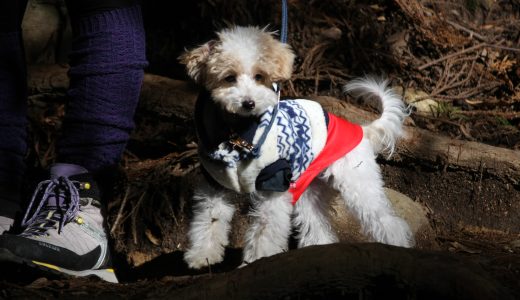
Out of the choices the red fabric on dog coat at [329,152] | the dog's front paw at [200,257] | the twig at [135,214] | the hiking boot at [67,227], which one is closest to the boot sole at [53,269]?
the hiking boot at [67,227]

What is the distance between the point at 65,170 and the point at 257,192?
99cm

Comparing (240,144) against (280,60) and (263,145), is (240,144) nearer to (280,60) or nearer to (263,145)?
(263,145)

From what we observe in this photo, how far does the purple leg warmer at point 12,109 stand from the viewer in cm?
280

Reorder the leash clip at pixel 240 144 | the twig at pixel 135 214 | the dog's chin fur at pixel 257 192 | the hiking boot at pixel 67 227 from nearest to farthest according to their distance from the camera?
1. the hiking boot at pixel 67 227
2. the leash clip at pixel 240 144
3. the dog's chin fur at pixel 257 192
4. the twig at pixel 135 214

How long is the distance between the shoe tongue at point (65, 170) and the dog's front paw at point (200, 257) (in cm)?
84

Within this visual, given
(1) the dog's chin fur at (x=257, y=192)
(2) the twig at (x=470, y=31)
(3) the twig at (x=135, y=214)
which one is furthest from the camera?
(2) the twig at (x=470, y=31)

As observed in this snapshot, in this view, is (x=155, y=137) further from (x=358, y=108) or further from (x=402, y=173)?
(x=402, y=173)

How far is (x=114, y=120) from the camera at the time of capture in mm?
2762

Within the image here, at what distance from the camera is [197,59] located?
333cm

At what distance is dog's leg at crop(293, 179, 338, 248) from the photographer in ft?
12.1

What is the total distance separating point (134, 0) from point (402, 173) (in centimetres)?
224

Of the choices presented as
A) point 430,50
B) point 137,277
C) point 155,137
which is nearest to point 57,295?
point 137,277

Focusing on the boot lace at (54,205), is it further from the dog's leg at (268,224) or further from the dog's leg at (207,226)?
the dog's leg at (268,224)

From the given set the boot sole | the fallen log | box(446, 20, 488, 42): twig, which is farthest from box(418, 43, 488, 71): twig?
the fallen log
